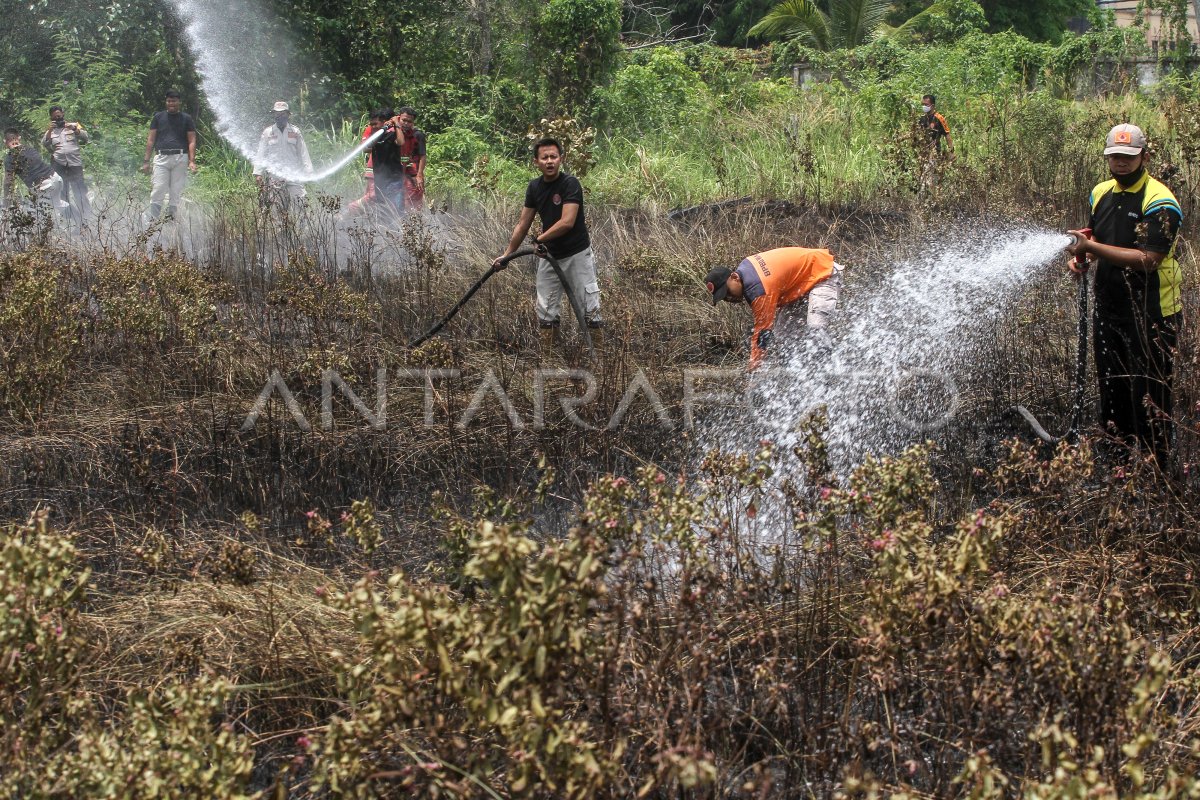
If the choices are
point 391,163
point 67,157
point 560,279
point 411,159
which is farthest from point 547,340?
point 67,157

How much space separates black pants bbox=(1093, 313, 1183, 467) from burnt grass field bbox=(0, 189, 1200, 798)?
13 cm

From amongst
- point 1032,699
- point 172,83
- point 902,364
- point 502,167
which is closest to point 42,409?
point 902,364

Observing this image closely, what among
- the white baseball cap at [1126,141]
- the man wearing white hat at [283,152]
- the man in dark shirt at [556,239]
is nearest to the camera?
the white baseball cap at [1126,141]

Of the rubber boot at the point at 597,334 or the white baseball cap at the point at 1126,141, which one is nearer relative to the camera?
the white baseball cap at the point at 1126,141

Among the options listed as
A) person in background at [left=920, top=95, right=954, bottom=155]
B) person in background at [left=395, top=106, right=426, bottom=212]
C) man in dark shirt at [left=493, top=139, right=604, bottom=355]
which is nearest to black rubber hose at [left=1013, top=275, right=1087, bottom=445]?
man in dark shirt at [left=493, top=139, right=604, bottom=355]

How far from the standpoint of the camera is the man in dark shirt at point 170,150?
11141 millimetres

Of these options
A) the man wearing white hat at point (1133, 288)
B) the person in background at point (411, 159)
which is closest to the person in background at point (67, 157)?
the person in background at point (411, 159)

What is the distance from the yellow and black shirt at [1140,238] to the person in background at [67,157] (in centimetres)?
966

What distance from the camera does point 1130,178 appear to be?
4.60 metres

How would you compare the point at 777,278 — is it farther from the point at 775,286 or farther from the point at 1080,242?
the point at 1080,242

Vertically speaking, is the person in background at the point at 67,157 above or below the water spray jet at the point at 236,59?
below

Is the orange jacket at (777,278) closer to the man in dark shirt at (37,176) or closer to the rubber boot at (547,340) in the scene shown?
the rubber boot at (547,340)

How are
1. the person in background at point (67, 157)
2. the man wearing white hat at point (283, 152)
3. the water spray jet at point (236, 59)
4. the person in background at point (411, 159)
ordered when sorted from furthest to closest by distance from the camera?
the water spray jet at point (236, 59) < the person in background at point (67, 157) < the man wearing white hat at point (283, 152) < the person in background at point (411, 159)

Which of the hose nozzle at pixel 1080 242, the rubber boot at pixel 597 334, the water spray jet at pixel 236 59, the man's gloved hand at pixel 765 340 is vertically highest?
the water spray jet at pixel 236 59
